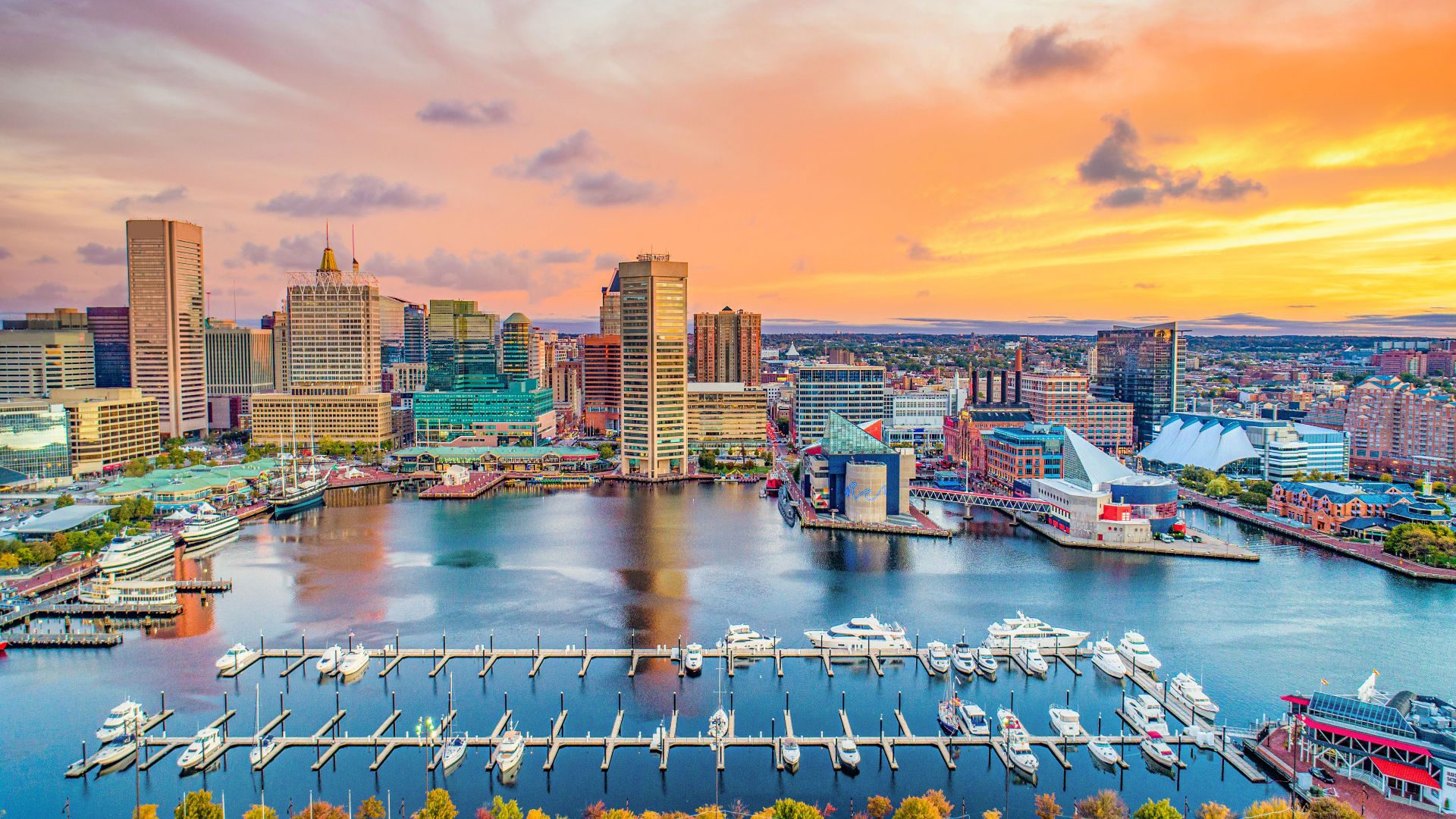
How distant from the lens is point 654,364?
38.6 metres

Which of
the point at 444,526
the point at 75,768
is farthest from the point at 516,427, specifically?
the point at 75,768

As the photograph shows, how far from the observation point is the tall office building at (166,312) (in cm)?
4528

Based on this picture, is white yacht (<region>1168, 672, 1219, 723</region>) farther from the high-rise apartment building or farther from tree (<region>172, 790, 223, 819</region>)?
the high-rise apartment building

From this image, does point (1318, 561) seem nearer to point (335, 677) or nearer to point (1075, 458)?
point (1075, 458)

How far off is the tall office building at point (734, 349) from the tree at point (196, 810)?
188 ft

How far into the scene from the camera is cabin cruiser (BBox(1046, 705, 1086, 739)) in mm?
13547

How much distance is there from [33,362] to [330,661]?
A: 37143 mm

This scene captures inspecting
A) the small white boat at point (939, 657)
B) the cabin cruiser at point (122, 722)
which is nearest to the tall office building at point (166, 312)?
the cabin cruiser at point (122, 722)

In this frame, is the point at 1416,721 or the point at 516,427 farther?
the point at 516,427

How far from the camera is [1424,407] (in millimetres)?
35844

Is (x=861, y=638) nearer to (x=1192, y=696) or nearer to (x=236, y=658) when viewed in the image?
(x=1192, y=696)

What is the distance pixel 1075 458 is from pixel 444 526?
1898 cm

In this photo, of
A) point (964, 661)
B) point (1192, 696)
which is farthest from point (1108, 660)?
point (964, 661)

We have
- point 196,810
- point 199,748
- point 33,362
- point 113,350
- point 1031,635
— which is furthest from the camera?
point 113,350
